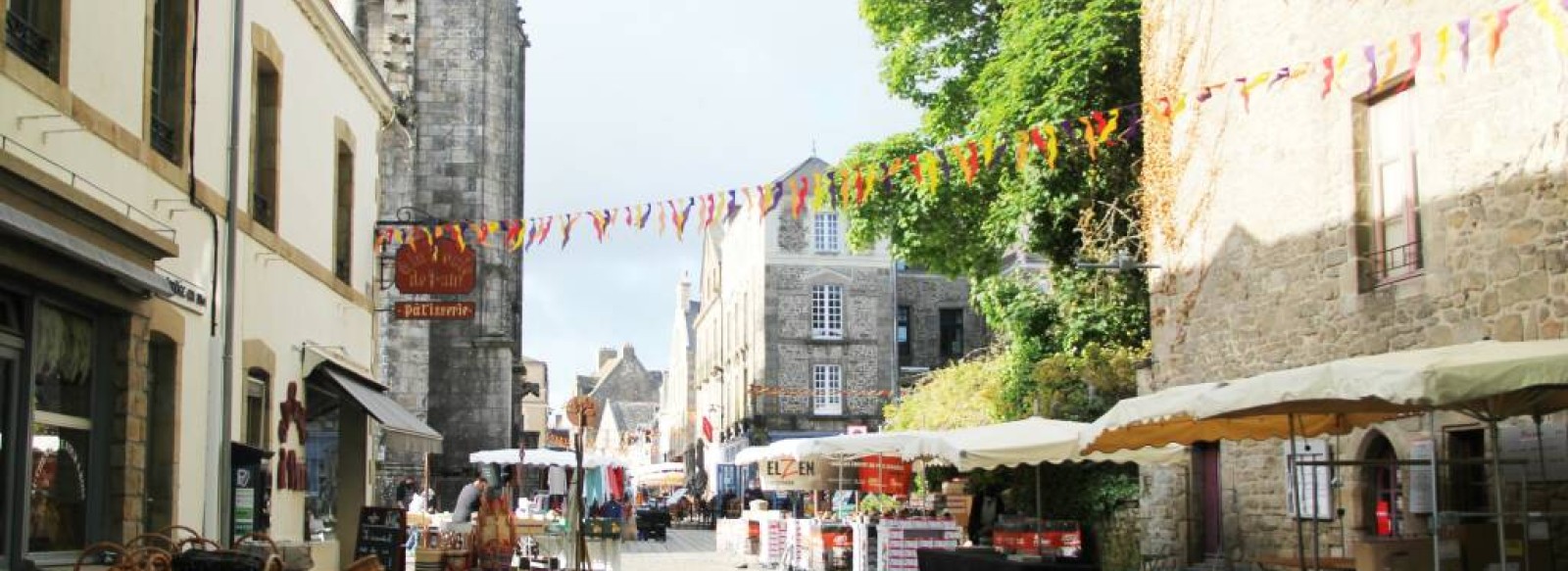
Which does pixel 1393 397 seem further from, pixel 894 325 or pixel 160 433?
pixel 894 325

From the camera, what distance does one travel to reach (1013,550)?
17719 millimetres

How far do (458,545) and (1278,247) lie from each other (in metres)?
8.67

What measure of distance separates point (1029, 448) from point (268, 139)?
307 inches

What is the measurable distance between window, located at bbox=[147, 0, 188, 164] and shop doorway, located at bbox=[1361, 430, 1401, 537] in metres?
9.99

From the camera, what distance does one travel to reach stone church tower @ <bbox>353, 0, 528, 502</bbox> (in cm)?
3525

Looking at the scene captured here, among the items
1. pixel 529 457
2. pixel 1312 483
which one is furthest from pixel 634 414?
pixel 1312 483

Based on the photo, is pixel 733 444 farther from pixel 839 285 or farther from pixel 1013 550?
pixel 1013 550

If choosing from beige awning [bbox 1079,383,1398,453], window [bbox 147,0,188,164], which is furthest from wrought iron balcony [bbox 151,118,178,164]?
beige awning [bbox 1079,383,1398,453]

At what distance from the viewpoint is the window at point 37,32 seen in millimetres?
9416

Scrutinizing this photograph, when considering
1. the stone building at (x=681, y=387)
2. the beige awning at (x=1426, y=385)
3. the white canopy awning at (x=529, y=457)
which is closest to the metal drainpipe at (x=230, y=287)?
the beige awning at (x=1426, y=385)

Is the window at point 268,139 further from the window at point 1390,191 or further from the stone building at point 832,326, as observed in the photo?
the stone building at point 832,326

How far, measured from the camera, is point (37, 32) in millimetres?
9742

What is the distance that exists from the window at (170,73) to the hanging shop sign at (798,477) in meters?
17.0

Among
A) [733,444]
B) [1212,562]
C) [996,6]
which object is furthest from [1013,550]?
[733,444]
